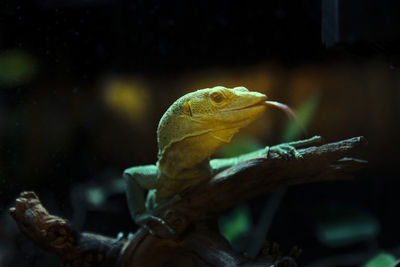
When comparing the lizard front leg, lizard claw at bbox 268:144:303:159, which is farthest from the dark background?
lizard claw at bbox 268:144:303:159

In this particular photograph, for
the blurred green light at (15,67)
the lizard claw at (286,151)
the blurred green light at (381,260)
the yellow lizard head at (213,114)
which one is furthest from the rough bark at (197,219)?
the blurred green light at (381,260)

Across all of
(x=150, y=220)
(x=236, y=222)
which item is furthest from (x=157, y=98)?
(x=236, y=222)

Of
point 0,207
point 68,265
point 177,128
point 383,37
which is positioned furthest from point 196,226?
point 383,37

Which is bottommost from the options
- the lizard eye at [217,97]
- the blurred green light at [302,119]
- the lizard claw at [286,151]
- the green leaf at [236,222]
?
the green leaf at [236,222]

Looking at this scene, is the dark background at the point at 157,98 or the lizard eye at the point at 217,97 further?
the dark background at the point at 157,98

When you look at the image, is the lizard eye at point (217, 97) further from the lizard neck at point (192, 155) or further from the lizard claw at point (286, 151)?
the lizard claw at point (286, 151)

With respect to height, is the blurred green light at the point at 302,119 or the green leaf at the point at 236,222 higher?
the blurred green light at the point at 302,119
